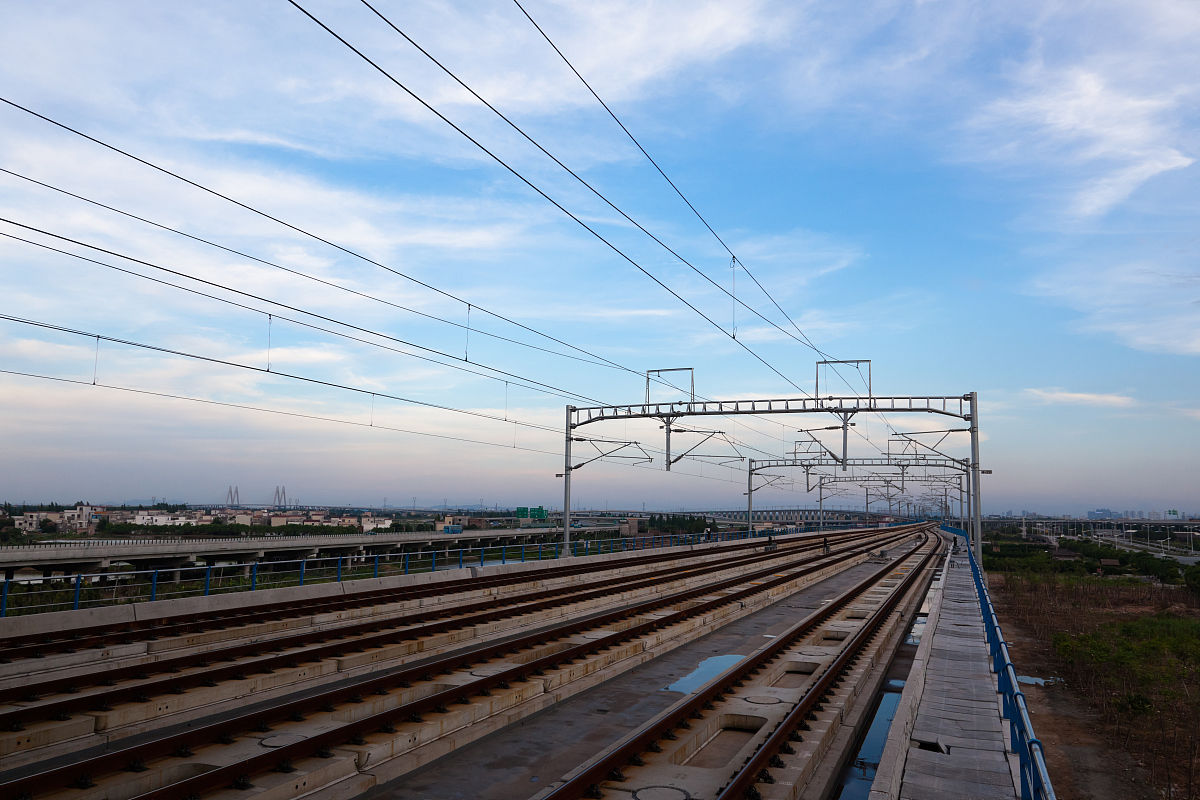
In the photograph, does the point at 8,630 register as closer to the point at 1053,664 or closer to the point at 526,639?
the point at 526,639

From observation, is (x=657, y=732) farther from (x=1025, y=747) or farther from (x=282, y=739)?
(x=282, y=739)

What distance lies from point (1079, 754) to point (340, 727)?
12811 millimetres

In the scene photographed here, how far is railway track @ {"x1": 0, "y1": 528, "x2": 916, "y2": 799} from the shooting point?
7.66 meters


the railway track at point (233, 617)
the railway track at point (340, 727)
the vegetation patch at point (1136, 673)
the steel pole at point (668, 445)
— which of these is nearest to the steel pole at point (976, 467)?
the vegetation patch at point (1136, 673)

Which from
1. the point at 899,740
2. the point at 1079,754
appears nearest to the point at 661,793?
the point at 899,740

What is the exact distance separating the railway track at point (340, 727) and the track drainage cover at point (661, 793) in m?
3.05

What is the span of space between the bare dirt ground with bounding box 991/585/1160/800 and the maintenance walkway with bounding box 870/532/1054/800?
5.33 feet

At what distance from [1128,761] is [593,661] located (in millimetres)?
9654

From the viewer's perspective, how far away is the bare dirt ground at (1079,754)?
38.8 ft

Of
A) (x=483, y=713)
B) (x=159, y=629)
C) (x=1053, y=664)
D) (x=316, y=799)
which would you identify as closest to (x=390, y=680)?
(x=483, y=713)

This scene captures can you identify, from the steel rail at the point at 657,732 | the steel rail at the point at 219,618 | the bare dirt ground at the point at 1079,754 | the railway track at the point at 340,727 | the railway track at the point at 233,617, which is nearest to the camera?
the railway track at the point at 340,727

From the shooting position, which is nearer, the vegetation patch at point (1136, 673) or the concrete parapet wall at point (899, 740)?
the concrete parapet wall at point (899, 740)

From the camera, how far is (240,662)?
13086 mm

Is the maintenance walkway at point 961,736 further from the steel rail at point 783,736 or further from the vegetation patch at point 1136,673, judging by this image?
the vegetation patch at point 1136,673
